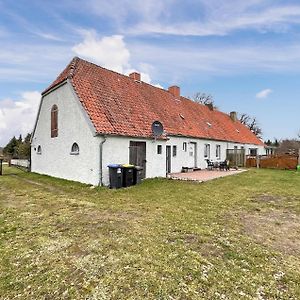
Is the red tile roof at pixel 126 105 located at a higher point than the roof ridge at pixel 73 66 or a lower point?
lower

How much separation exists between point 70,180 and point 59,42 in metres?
7.93

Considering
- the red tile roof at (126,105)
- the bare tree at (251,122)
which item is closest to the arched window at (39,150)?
the red tile roof at (126,105)

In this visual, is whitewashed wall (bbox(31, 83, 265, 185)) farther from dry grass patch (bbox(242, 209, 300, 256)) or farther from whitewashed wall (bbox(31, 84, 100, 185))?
dry grass patch (bbox(242, 209, 300, 256))

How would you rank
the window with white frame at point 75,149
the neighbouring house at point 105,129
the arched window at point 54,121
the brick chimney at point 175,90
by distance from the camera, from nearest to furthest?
the neighbouring house at point 105,129
the window with white frame at point 75,149
the arched window at point 54,121
the brick chimney at point 175,90

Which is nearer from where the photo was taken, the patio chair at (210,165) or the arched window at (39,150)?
the arched window at (39,150)

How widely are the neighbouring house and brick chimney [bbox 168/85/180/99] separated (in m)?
1.90

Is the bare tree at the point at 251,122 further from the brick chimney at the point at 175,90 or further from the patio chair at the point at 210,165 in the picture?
the patio chair at the point at 210,165

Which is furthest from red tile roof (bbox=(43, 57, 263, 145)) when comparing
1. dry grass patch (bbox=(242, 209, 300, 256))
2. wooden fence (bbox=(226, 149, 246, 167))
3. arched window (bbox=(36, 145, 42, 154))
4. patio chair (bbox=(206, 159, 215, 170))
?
dry grass patch (bbox=(242, 209, 300, 256))

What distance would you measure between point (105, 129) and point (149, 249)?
8.56 metres

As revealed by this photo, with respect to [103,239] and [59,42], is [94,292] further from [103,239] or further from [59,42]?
[59,42]

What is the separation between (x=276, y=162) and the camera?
84.0 feet

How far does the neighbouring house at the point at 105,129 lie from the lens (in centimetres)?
1285

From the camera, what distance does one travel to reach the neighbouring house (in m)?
12.9

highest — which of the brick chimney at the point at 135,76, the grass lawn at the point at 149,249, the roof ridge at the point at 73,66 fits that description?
the brick chimney at the point at 135,76
